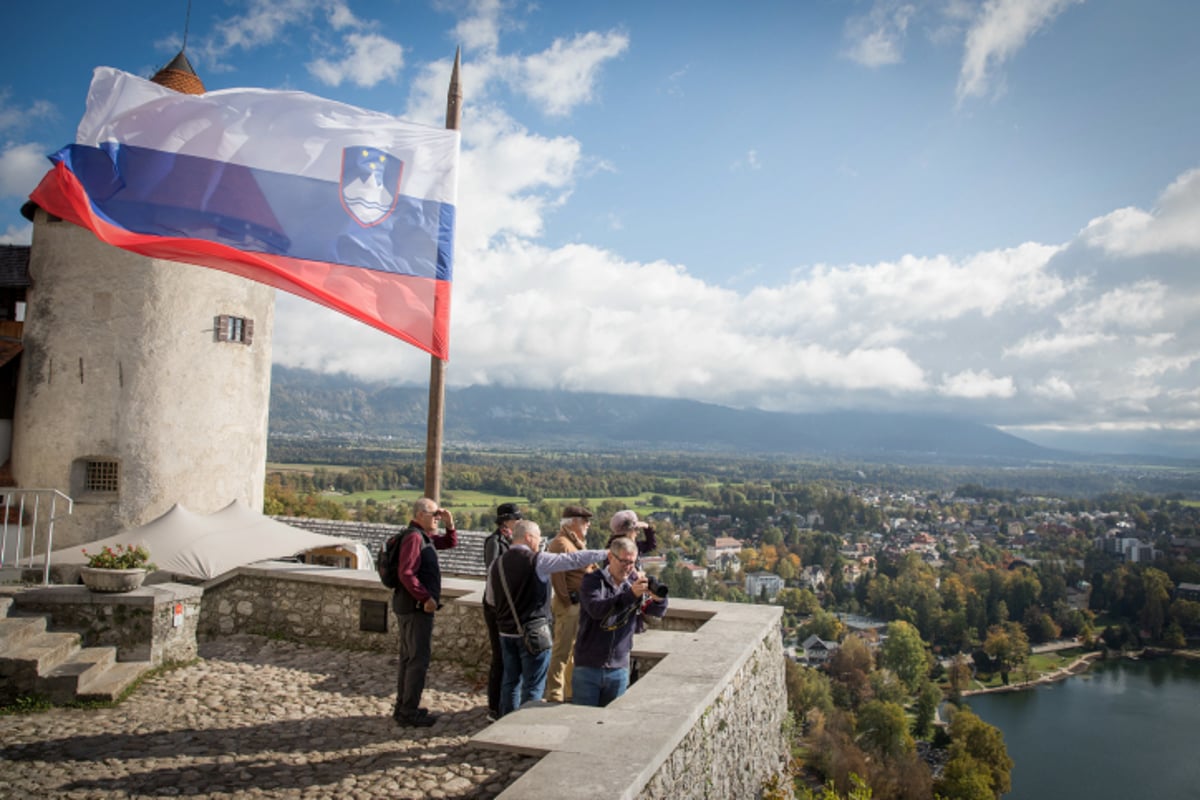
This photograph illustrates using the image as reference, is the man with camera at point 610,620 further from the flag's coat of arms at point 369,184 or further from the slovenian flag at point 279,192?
the flag's coat of arms at point 369,184

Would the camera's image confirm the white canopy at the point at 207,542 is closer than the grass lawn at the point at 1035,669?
Yes

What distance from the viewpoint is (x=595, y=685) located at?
5.34 metres

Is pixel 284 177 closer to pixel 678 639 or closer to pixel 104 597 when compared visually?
pixel 104 597

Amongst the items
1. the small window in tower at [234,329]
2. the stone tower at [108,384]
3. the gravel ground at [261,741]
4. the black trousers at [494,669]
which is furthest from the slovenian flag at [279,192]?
the small window in tower at [234,329]

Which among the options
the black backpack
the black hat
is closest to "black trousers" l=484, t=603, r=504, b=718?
the black backpack

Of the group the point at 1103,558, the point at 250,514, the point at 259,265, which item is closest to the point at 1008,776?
the point at 250,514

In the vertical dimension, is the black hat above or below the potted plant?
above

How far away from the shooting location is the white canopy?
32.8ft

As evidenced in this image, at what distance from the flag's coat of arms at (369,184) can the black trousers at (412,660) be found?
4.35 meters

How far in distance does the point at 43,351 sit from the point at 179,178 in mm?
6434

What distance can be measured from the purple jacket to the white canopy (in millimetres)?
6401

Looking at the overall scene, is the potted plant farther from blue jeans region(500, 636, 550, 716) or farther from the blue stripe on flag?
blue jeans region(500, 636, 550, 716)

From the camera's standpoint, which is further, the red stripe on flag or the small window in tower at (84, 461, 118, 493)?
the small window in tower at (84, 461, 118, 493)

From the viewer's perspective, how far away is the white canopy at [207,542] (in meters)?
9.99
